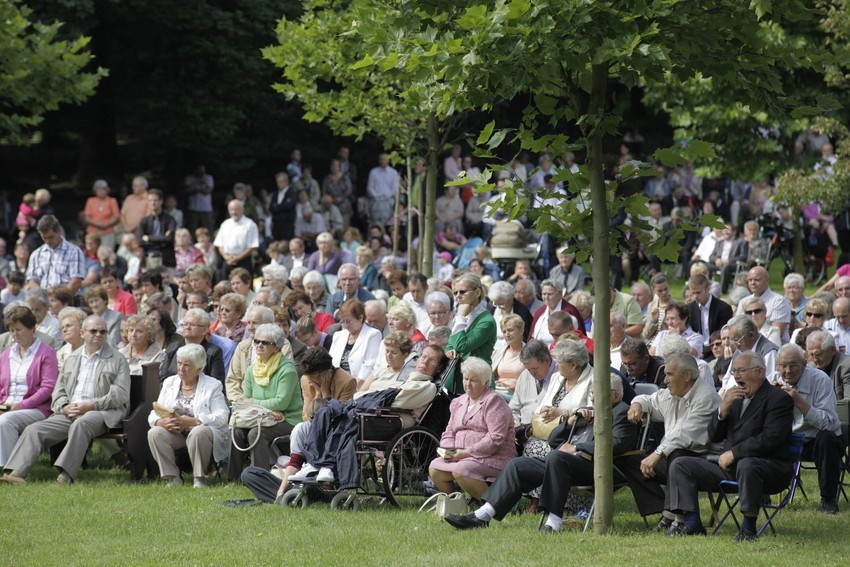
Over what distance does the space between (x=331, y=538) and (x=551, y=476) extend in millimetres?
1639

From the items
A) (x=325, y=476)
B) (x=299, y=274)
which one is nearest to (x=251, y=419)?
(x=325, y=476)

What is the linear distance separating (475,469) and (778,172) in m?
14.5

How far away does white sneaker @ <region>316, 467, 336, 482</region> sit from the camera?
10.8 meters

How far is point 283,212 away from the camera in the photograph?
25891 millimetres

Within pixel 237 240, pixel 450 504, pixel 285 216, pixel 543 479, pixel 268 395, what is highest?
pixel 285 216

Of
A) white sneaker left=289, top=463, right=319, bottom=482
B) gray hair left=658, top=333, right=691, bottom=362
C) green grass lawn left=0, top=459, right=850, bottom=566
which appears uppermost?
gray hair left=658, top=333, right=691, bottom=362

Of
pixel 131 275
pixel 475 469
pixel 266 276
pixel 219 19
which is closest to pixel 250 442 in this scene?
pixel 475 469

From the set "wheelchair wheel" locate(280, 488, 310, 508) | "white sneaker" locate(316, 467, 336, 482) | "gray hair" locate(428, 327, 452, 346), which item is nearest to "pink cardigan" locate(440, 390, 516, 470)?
"white sneaker" locate(316, 467, 336, 482)

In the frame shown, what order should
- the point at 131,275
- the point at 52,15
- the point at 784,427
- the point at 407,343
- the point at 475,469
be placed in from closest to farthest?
the point at 784,427 < the point at 475,469 < the point at 407,343 < the point at 131,275 < the point at 52,15

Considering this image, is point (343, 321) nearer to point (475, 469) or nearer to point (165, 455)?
point (165, 455)

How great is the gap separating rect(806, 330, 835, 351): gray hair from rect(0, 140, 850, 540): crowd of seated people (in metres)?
0.02

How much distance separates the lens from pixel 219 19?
1131 inches

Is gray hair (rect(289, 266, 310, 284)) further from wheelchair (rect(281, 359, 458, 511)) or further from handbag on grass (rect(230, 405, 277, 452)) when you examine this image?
wheelchair (rect(281, 359, 458, 511))

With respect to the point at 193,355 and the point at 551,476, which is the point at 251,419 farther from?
the point at 551,476
